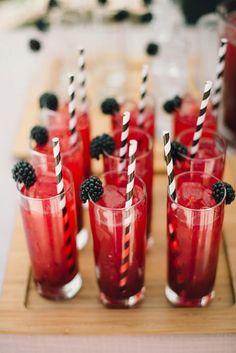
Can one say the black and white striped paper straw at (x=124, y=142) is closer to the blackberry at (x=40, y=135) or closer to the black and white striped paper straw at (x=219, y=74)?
the blackberry at (x=40, y=135)

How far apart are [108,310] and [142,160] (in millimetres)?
354

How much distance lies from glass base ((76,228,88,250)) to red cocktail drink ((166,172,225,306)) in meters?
0.26

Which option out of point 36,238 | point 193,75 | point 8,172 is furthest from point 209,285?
point 193,75

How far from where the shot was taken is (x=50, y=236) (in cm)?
120

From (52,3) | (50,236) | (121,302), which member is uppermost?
(52,3)

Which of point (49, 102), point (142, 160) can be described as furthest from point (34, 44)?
point (142, 160)

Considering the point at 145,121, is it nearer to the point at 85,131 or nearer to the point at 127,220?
the point at 85,131

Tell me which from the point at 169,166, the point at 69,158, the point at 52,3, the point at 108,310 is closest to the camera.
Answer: the point at 169,166

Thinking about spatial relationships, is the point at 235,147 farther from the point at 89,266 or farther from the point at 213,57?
the point at 89,266

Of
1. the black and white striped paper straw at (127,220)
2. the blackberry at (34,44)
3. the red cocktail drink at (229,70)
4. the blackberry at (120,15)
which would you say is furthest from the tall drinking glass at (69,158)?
the blackberry at (120,15)

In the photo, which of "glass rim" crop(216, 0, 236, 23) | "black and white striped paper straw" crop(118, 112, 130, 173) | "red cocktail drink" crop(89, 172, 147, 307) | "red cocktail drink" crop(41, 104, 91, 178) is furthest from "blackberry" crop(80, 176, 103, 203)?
"glass rim" crop(216, 0, 236, 23)

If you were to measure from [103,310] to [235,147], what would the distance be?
0.72m

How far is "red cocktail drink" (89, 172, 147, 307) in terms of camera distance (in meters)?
1.12

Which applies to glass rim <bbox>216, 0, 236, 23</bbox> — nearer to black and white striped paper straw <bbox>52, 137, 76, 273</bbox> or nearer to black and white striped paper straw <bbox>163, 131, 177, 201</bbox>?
black and white striped paper straw <bbox>163, 131, 177, 201</bbox>
